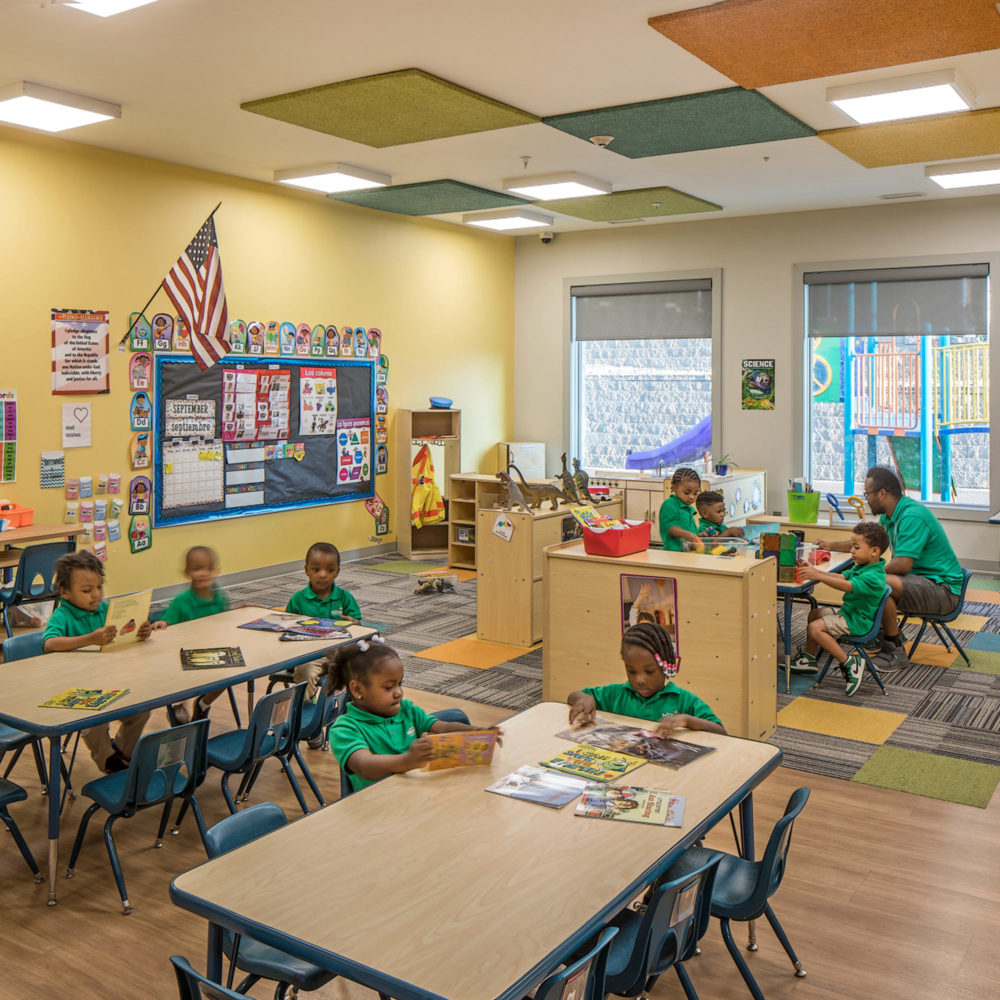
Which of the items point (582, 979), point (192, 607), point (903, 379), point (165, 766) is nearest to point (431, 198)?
point (903, 379)

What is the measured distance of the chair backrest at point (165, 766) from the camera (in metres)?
3.28

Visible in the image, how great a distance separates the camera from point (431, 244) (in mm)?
10531

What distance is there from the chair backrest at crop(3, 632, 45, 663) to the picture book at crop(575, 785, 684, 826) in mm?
2729

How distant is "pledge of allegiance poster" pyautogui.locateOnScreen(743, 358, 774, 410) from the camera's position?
10180mm

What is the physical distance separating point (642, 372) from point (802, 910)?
8.34 metres

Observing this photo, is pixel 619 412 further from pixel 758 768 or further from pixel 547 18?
pixel 758 768

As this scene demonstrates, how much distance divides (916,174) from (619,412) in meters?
4.21

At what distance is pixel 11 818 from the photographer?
11.6ft

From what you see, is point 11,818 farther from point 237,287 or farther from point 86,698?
point 237,287

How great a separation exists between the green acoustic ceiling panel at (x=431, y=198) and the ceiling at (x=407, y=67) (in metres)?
0.48

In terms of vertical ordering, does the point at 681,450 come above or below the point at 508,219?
Answer: below

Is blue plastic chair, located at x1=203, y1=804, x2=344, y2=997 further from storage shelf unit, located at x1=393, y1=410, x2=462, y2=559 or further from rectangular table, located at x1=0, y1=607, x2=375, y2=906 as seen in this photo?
storage shelf unit, located at x1=393, y1=410, x2=462, y2=559

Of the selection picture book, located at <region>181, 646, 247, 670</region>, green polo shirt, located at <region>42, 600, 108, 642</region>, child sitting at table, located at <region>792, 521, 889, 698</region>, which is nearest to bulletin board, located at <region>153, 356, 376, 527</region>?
green polo shirt, located at <region>42, 600, 108, 642</region>

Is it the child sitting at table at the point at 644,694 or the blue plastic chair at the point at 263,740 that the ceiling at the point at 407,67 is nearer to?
the child sitting at table at the point at 644,694
